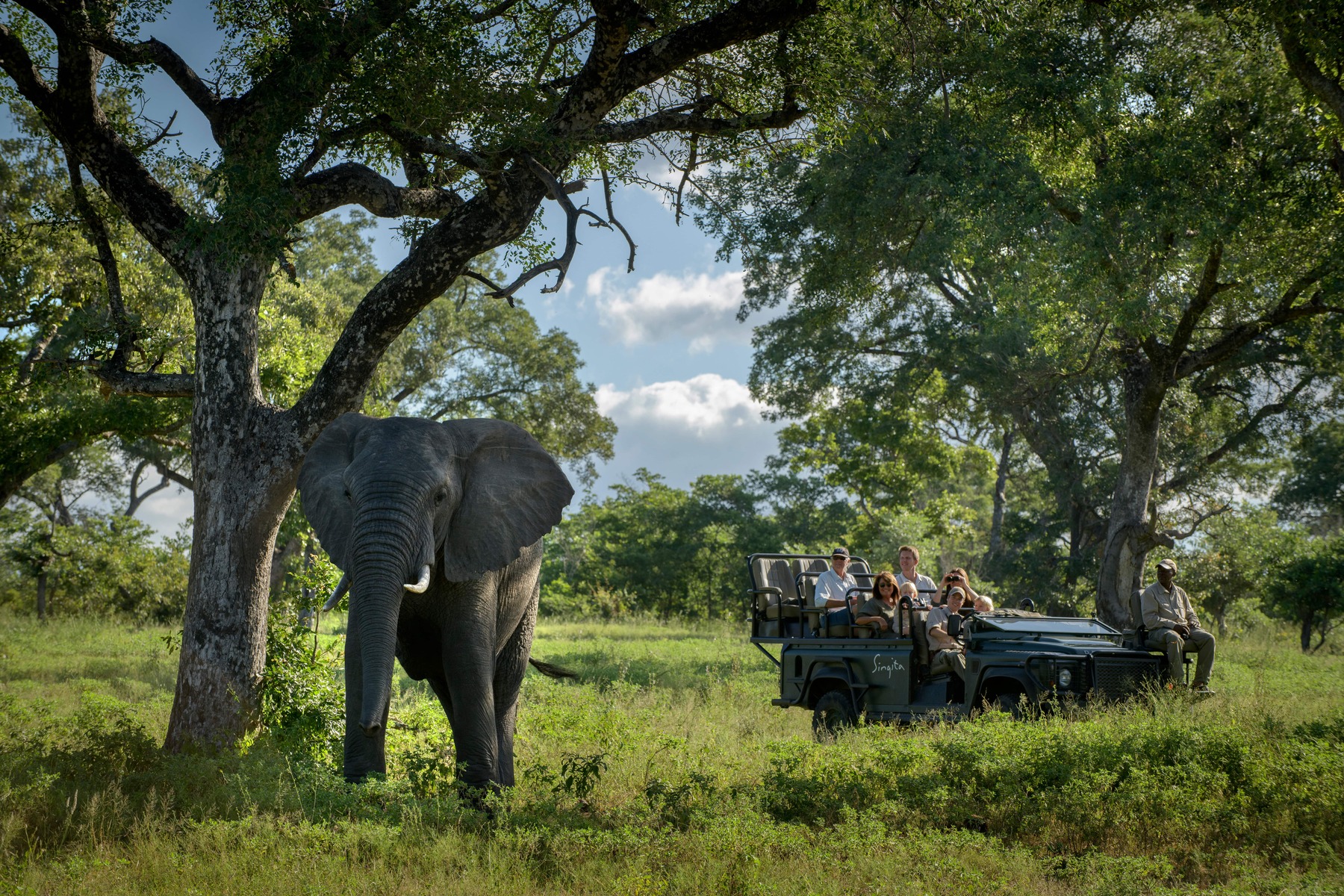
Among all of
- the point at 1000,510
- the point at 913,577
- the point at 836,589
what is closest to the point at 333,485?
the point at 836,589

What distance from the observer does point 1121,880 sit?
5.87m

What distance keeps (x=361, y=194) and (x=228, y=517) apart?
11.3 ft

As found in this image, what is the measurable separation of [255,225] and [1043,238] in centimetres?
1240

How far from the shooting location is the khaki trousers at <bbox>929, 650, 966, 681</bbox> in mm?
10927

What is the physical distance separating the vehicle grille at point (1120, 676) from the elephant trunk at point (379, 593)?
651 centimetres

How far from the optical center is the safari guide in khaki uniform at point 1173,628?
11117mm

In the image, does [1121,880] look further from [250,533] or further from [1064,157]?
[1064,157]

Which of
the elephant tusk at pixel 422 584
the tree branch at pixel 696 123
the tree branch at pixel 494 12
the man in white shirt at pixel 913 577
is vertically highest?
the tree branch at pixel 494 12

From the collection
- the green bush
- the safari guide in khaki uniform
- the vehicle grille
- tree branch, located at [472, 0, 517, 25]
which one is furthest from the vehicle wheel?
tree branch, located at [472, 0, 517, 25]

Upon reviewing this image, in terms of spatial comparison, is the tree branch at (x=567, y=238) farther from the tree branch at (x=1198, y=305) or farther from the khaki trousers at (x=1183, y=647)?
the tree branch at (x=1198, y=305)

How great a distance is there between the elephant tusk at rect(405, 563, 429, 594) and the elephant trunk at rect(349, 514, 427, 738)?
0.03 m

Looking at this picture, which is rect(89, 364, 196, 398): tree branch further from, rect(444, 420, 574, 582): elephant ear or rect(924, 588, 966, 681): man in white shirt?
rect(924, 588, 966, 681): man in white shirt

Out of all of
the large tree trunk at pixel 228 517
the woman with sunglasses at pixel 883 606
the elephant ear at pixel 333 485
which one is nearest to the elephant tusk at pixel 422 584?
the elephant ear at pixel 333 485

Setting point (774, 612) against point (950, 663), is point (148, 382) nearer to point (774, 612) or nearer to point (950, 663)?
point (774, 612)
